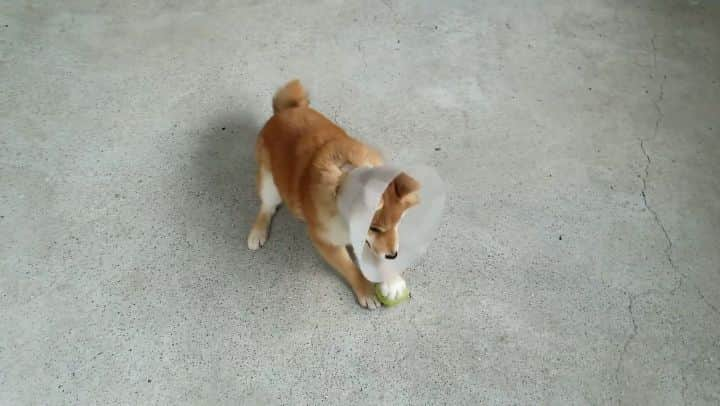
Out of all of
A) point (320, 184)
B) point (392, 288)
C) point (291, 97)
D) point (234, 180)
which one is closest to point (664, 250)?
point (392, 288)

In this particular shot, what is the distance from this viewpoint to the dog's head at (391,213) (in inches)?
42.8

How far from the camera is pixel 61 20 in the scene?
2211mm

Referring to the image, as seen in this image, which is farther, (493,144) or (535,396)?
(493,144)

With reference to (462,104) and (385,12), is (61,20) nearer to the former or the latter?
(385,12)

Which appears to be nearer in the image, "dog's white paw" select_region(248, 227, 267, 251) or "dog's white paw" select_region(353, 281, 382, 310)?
"dog's white paw" select_region(353, 281, 382, 310)

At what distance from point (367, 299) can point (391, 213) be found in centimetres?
45

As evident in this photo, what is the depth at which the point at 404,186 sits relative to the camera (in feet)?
3.56

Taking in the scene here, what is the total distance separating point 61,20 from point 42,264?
3.90 ft

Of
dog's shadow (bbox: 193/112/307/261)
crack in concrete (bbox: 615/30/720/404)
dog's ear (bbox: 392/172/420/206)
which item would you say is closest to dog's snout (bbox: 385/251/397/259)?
dog's ear (bbox: 392/172/420/206)

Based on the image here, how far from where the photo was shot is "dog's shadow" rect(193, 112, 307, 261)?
1.65 metres

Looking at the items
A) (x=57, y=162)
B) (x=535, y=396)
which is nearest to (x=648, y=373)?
(x=535, y=396)

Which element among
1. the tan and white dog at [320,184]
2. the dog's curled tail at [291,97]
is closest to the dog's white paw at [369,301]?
the tan and white dog at [320,184]

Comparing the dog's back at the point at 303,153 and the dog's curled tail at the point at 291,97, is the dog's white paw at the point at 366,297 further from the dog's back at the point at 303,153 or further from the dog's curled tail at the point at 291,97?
the dog's curled tail at the point at 291,97

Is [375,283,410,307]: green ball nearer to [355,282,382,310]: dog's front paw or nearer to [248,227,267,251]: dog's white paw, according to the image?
[355,282,382,310]: dog's front paw
